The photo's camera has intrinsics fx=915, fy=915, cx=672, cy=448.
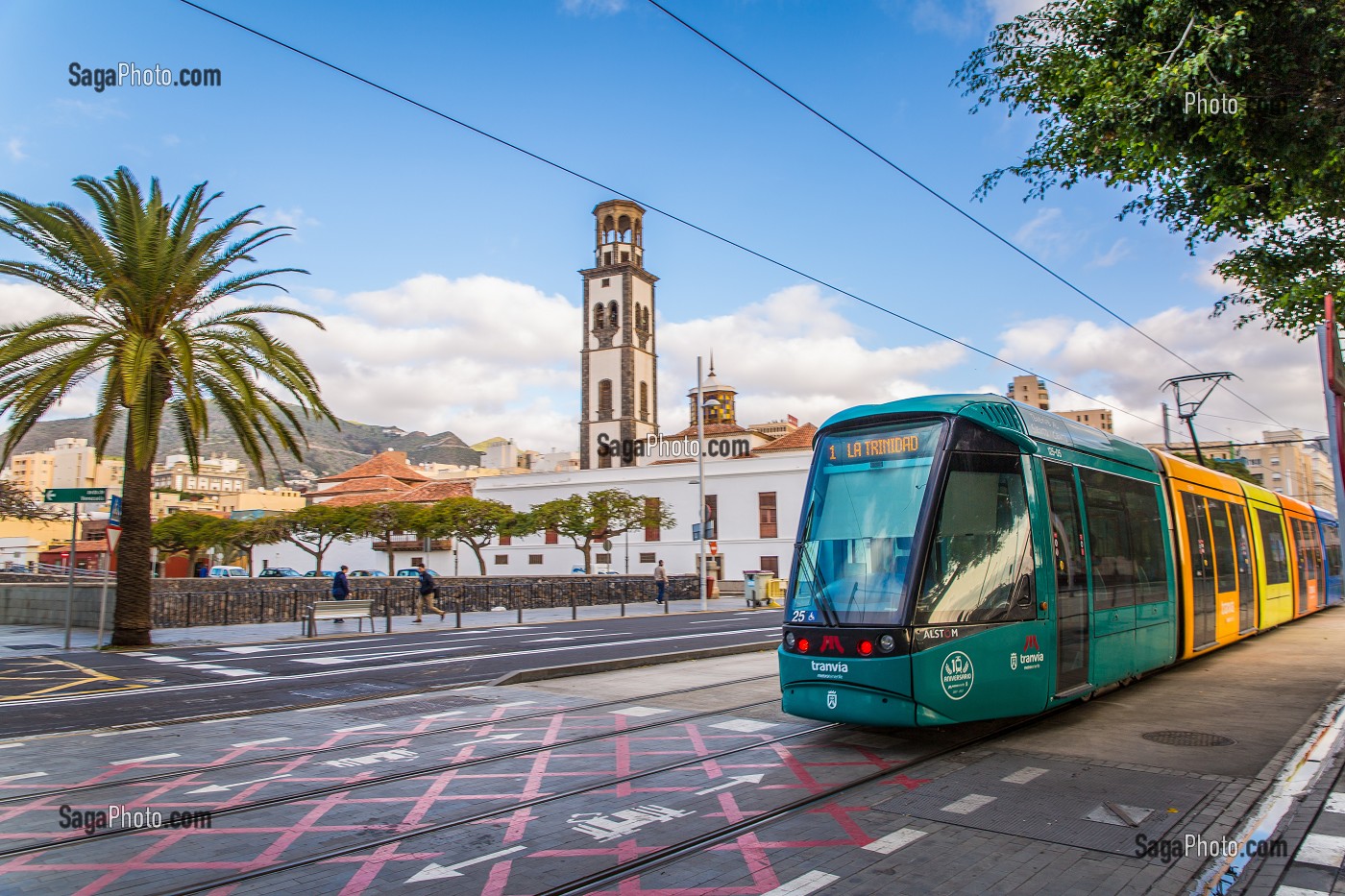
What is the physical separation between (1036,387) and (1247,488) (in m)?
72.7

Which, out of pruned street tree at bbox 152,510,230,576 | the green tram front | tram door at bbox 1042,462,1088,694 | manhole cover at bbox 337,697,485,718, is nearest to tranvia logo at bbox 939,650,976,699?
the green tram front

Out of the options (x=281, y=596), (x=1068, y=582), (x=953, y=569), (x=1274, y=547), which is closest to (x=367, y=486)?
(x=281, y=596)

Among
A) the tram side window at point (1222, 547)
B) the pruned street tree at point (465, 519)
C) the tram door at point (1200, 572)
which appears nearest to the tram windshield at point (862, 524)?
the tram door at point (1200, 572)

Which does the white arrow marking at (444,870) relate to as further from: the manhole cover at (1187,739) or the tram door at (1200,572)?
the tram door at (1200,572)

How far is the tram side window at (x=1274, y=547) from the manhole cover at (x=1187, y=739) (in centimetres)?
991

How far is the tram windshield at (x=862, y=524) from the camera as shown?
7.89 meters

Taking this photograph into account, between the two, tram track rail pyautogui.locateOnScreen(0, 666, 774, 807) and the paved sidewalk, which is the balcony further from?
tram track rail pyautogui.locateOnScreen(0, 666, 774, 807)

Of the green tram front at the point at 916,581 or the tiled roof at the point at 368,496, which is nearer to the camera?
the green tram front at the point at 916,581

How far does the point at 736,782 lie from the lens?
7.25 meters

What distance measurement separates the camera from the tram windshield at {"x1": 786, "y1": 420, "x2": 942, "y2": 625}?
7891 mm

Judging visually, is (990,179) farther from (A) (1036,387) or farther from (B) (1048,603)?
(A) (1036,387)

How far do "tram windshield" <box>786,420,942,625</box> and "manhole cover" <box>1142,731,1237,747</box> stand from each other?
3.20 meters

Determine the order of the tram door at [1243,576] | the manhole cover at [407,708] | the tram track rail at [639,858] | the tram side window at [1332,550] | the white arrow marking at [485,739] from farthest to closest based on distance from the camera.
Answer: the tram side window at [1332,550] → the tram door at [1243,576] → the manhole cover at [407,708] → the white arrow marking at [485,739] → the tram track rail at [639,858]

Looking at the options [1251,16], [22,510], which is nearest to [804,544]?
[1251,16]
